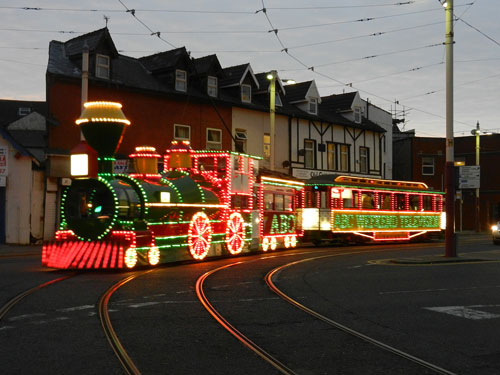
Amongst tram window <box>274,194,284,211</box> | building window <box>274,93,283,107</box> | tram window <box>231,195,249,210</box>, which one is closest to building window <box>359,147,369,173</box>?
building window <box>274,93,283,107</box>

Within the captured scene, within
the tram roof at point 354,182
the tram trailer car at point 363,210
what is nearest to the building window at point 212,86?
the tram roof at point 354,182

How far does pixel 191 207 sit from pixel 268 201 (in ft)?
18.5

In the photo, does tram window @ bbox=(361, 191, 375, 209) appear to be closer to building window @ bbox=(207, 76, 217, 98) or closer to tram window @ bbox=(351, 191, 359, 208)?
tram window @ bbox=(351, 191, 359, 208)

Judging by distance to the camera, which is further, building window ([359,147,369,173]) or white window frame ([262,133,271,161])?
building window ([359,147,369,173])

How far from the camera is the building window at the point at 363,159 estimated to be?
41625 millimetres

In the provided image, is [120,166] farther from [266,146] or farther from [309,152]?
[309,152]

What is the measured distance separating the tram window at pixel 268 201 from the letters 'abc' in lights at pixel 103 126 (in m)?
8.02

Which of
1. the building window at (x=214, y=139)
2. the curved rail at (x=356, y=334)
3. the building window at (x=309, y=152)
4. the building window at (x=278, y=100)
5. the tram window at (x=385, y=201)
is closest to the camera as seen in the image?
the curved rail at (x=356, y=334)

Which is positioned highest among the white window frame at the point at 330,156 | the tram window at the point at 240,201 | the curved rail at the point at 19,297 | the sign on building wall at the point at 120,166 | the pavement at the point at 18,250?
the white window frame at the point at 330,156

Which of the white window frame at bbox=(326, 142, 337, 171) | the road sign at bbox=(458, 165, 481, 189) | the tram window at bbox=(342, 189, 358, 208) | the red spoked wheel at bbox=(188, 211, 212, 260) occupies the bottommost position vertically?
the red spoked wheel at bbox=(188, 211, 212, 260)

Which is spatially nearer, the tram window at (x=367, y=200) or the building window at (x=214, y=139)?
the tram window at (x=367, y=200)

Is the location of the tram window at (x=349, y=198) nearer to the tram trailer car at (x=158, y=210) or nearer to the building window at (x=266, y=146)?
the tram trailer car at (x=158, y=210)

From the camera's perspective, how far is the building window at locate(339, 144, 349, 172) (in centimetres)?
3995

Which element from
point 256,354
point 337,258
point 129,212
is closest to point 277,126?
point 337,258
